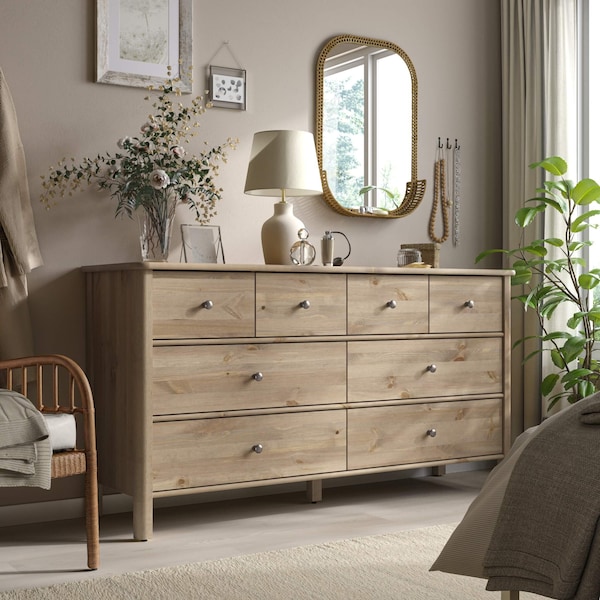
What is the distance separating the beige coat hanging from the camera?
3.27m


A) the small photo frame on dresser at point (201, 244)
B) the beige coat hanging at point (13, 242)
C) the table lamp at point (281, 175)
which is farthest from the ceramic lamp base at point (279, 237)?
the beige coat hanging at point (13, 242)

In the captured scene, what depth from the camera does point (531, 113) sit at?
14.9 feet

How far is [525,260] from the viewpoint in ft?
14.2

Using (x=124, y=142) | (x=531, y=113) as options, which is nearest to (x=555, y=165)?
(x=531, y=113)

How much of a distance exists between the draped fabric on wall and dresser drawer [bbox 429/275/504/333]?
635 mm

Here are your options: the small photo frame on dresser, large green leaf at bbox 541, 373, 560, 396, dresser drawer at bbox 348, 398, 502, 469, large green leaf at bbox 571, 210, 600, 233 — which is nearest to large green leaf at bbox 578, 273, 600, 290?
large green leaf at bbox 571, 210, 600, 233

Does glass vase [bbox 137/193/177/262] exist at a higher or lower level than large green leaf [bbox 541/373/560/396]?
higher

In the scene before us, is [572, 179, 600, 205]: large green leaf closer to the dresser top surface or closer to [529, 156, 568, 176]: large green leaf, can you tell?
[529, 156, 568, 176]: large green leaf

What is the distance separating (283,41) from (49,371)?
1.73m

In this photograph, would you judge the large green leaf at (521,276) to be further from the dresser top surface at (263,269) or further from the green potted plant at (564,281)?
the dresser top surface at (263,269)

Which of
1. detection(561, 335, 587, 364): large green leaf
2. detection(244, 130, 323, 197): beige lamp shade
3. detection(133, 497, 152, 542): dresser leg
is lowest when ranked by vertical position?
detection(133, 497, 152, 542): dresser leg

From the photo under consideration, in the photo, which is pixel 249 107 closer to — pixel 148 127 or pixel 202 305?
pixel 148 127

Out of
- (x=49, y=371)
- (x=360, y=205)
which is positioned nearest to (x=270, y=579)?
(x=49, y=371)

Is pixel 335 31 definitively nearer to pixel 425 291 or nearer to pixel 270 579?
pixel 425 291
